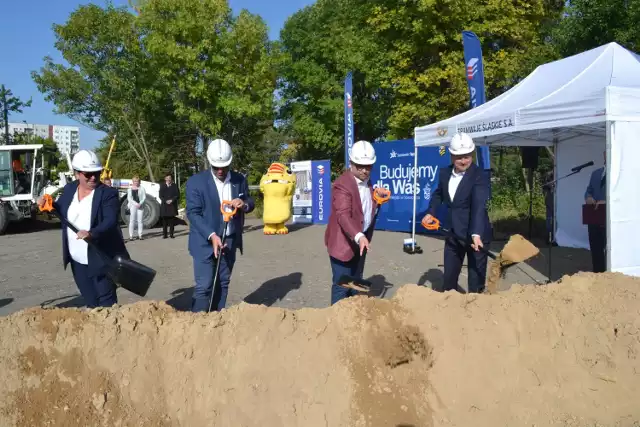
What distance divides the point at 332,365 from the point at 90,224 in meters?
2.29

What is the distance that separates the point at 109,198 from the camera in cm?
436

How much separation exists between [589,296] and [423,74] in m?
18.1

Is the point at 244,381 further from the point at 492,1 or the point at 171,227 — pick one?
the point at 492,1

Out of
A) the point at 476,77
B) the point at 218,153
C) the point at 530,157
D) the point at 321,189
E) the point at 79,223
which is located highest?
the point at 476,77

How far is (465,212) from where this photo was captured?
4.93 metres

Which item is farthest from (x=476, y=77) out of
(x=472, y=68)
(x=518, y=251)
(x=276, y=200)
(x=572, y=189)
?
(x=518, y=251)

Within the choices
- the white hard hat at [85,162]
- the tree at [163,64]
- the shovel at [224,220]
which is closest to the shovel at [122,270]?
the white hard hat at [85,162]

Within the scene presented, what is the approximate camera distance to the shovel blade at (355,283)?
425 centimetres

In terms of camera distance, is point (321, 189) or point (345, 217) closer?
point (345, 217)

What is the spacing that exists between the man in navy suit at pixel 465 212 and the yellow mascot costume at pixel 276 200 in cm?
994

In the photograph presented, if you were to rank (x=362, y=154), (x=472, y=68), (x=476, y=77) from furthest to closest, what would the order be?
(x=472, y=68) → (x=476, y=77) → (x=362, y=154)

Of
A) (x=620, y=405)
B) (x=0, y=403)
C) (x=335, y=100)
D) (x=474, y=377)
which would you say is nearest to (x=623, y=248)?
(x=620, y=405)

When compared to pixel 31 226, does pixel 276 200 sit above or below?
above

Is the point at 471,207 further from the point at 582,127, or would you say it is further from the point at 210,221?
the point at 582,127
